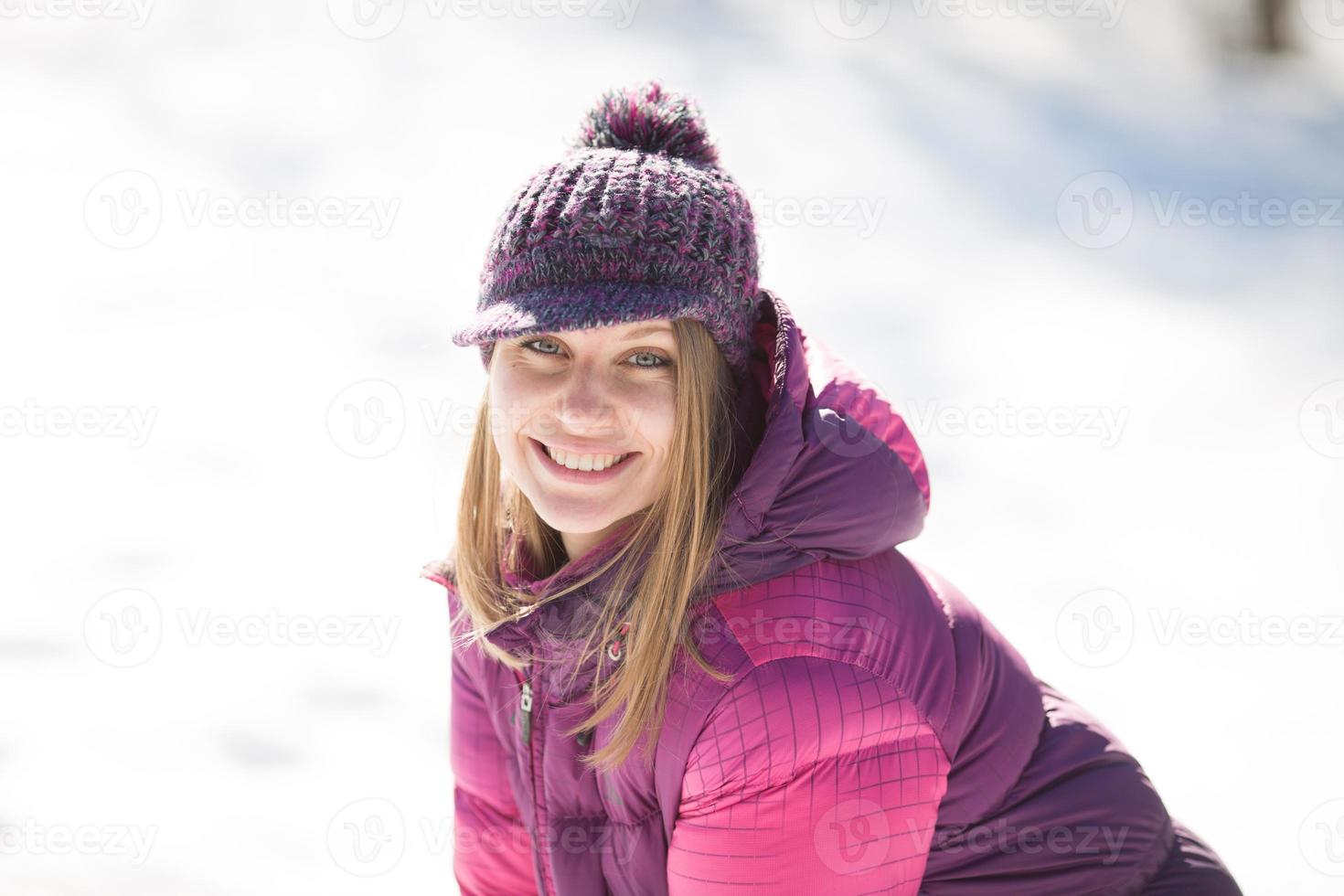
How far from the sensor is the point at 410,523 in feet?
10.8

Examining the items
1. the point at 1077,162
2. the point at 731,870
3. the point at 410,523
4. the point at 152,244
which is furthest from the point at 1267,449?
the point at 152,244

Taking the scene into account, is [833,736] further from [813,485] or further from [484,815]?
[484,815]

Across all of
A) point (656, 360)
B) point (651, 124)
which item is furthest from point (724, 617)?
point (651, 124)

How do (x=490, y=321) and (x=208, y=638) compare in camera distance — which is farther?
(x=208, y=638)

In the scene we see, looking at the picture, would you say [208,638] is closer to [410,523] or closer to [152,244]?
[410,523]

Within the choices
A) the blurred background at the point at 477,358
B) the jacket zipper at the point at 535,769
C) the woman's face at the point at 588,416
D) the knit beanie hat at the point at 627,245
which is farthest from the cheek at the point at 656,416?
the blurred background at the point at 477,358

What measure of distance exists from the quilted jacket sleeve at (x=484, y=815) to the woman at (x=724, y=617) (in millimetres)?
146

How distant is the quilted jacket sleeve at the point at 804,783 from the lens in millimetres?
1301

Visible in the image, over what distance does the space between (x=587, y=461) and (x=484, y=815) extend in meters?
0.69

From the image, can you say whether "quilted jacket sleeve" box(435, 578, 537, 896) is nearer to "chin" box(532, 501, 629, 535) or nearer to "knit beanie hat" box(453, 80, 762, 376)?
"chin" box(532, 501, 629, 535)

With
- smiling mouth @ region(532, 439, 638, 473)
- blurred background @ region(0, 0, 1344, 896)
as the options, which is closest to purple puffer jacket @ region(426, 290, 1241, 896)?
smiling mouth @ region(532, 439, 638, 473)

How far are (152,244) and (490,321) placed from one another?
12.4 feet

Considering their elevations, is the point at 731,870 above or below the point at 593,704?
below

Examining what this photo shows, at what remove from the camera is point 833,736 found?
1301 millimetres
